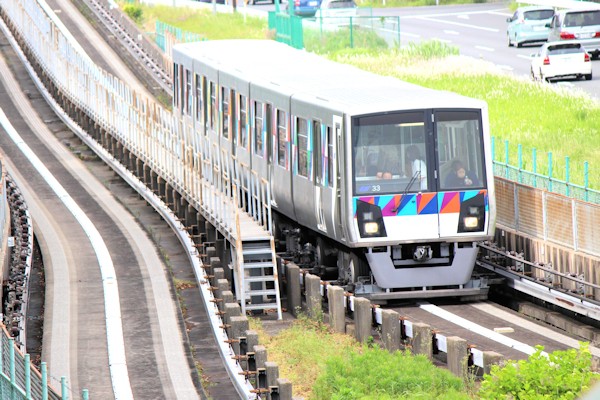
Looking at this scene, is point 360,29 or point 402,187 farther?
point 360,29

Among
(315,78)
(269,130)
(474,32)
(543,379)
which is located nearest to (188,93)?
(269,130)

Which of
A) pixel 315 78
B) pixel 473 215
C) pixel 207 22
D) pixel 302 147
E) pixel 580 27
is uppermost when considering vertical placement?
pixel 315 78

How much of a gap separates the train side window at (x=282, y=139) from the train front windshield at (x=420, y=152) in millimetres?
3693

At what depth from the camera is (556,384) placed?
48.6 feet

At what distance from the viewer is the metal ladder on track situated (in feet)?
73.2

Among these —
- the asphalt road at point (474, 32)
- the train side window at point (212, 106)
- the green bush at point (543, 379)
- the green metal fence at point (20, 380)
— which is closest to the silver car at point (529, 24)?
the asphalt road at point (474, 32)

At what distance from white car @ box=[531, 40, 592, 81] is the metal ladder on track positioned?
25346 mm

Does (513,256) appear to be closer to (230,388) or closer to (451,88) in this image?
(230,388)

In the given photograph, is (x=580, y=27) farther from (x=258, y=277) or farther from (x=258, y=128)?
(x=258, y=277)

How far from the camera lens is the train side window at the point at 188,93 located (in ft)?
116

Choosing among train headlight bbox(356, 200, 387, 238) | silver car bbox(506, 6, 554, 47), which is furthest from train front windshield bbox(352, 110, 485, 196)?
silver car bbox(506, 6, 554, 47)

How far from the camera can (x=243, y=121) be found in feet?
96.5

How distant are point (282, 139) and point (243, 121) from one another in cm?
338

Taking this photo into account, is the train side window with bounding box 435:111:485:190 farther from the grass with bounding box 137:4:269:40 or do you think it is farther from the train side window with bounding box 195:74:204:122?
the grass with bounding box 137:4:269:40
